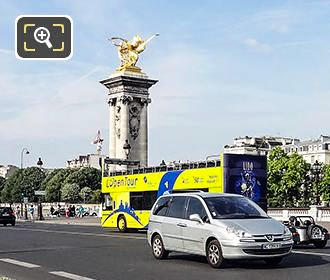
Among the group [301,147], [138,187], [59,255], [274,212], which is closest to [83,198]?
[301,147]

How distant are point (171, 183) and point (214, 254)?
17.2 meters

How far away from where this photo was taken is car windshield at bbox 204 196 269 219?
1529 cm

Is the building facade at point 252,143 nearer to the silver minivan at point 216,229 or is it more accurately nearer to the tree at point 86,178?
the tree at point 86,178

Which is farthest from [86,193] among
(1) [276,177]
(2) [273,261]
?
(2) [273,261]

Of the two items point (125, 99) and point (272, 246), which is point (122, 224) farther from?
point (125, 99)

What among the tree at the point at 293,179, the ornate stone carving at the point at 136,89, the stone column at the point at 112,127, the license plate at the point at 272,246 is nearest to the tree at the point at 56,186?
the tree at the point at 293,179

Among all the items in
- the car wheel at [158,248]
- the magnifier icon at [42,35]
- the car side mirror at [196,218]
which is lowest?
the car wheel at [158,248]

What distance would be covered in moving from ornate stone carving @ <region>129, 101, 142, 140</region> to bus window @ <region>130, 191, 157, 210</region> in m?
38.0

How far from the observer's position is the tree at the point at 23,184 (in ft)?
488

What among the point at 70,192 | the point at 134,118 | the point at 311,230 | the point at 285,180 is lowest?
the point at 311,230

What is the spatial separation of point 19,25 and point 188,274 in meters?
6.21

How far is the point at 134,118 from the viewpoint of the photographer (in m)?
73.7

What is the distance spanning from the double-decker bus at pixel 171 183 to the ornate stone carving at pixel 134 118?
1303 inches

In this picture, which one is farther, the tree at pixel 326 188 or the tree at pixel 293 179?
the tree at pixel 326 188
